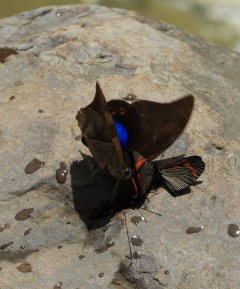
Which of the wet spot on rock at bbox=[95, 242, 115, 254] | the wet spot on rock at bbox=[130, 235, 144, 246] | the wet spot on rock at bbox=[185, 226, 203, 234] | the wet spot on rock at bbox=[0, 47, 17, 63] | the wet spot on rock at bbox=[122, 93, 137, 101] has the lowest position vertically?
the wet spot on rock at bbox=[95, 242, 115, 254]

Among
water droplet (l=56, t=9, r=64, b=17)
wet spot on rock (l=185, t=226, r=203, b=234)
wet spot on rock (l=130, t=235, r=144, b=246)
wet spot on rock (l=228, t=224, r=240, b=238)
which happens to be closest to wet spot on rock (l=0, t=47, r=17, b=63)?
water droplet (l=56, t=9, r=64, b=17)

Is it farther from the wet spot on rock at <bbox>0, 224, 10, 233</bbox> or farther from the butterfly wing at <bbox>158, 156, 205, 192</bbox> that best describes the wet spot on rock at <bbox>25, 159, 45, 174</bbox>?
the butterfly wing at <bbox>158, 156, 205, 192</bbox>

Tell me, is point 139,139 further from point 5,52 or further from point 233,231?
point 5,52

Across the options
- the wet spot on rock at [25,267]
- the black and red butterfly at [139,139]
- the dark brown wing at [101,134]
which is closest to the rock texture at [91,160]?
the wet spot on rock at [25,267]

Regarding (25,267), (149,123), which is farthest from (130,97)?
(25,267)

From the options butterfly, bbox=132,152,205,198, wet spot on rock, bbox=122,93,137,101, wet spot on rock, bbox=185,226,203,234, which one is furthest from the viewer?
wet spot on rock, bbox=122,93,137,101

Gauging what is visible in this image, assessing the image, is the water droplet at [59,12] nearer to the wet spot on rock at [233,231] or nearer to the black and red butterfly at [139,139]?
the black and red butterfly at [139,139]

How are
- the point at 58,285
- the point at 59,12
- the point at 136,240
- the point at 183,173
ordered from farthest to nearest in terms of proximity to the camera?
the point at 59,12 < the point at 183,173 < the point at 136,240 < the point at 58,285
